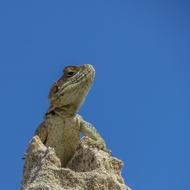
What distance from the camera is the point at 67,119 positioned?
491 inches

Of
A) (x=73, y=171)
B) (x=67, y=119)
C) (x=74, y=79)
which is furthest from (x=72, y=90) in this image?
(x=73, y=171)

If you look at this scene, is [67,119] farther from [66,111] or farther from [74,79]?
[74,79]

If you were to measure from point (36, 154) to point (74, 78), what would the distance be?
201cm

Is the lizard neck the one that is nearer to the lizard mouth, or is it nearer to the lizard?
the lizard

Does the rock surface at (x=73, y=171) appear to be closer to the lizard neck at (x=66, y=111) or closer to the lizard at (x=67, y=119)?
→ the lizard at (x=67, y=119)

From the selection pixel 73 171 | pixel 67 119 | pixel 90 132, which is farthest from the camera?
pixel 90 132

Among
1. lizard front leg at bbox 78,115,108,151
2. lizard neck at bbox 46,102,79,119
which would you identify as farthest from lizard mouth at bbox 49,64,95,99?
lizard front leg at bbox 78,115,108,151

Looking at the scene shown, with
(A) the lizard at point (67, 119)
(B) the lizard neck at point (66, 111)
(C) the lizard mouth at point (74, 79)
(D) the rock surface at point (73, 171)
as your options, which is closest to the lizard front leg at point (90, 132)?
(A) the lizard at point (67, 119)

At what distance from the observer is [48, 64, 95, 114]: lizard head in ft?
41.1

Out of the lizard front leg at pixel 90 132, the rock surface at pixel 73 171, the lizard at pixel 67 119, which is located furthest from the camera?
the lizard front leg at pixel 90 132

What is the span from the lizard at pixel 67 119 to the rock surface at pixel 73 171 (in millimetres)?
364

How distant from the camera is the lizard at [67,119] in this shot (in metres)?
12.4

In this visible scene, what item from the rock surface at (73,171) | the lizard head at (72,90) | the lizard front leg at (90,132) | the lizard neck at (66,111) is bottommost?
the rock surface at (73,171)

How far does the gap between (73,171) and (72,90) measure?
2.33m
